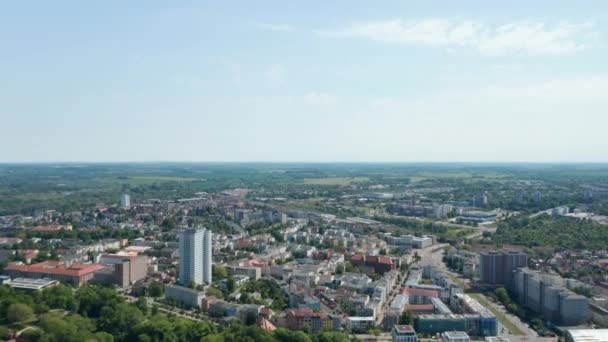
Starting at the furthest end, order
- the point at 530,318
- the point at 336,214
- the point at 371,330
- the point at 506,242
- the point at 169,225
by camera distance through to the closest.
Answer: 1. the point at 336,214
2. the point at 169,225
3. the point at 506,242
4. the point at 530,318
5. the point at 371,330

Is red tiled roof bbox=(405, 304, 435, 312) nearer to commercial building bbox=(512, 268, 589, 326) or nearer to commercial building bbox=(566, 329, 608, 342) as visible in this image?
commercial building bbox=(512, 268, 589, 326)

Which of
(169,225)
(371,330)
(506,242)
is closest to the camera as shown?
(371,330)

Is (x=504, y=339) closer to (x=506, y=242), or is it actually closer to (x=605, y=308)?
(x=605, y=308)

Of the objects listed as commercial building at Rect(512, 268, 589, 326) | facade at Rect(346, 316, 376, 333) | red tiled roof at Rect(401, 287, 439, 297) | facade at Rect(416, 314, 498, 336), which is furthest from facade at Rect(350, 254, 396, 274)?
facade at Rect(416, 314, 498, 336)

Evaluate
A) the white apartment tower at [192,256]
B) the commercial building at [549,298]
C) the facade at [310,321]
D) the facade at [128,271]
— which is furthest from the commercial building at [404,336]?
the facade at [128,271]

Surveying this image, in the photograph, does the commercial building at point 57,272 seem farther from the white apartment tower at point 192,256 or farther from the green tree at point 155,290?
the white apartment tower at point 192,256

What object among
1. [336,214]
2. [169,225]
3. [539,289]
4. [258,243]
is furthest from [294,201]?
[539,289]
